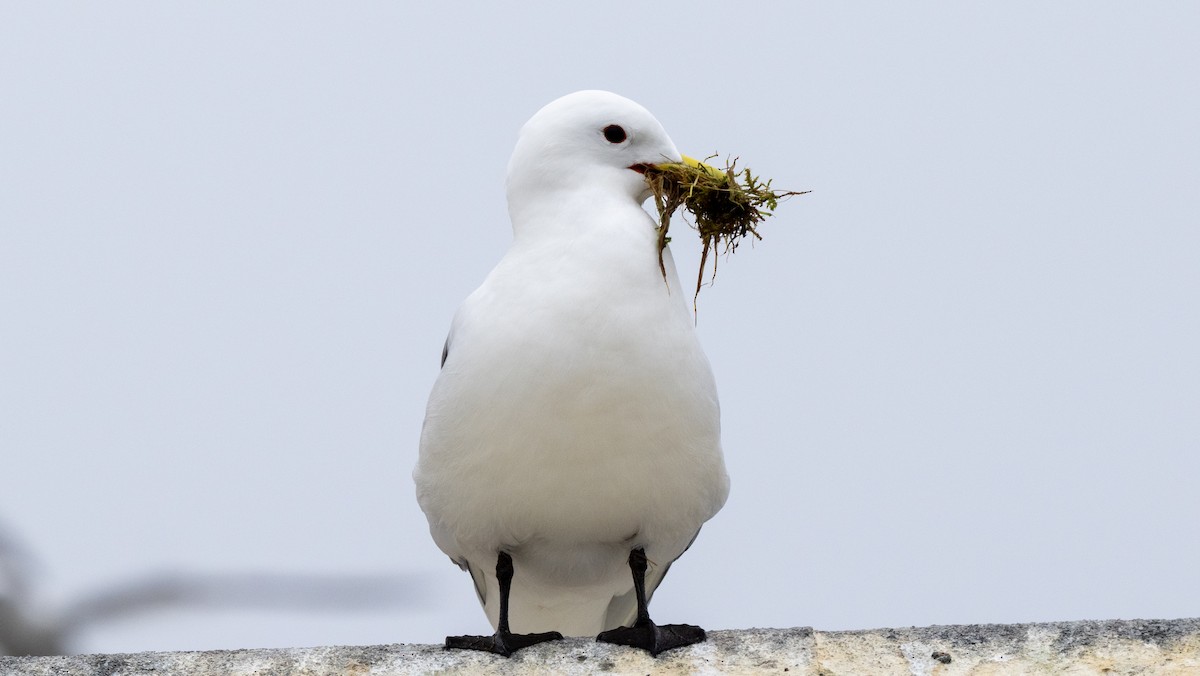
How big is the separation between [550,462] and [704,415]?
0.56 m

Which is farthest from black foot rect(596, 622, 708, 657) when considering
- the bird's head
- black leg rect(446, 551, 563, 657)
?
the bird's head

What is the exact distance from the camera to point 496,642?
461cm

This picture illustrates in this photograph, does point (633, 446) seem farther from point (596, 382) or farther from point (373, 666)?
point (373, 666)


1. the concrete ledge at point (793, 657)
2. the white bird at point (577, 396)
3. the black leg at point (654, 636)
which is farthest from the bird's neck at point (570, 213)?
the concrete ledge at point (793, 657)

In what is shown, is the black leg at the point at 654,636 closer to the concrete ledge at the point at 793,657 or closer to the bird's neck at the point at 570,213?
the concrete ledge at the point at 793,657

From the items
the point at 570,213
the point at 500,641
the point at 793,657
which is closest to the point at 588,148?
the point at 570,213

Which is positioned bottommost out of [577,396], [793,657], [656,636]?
[793,657]

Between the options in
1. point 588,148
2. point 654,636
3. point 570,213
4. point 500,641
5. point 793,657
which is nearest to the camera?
point 793,657

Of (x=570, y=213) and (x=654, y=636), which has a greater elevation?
(x=570, y=213)

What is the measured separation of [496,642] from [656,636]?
495 millimetres

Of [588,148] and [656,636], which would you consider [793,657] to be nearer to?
[656,636]

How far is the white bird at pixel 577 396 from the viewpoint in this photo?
15.4ft

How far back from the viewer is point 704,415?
4.99 m

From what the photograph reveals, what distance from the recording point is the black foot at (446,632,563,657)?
456 cm
